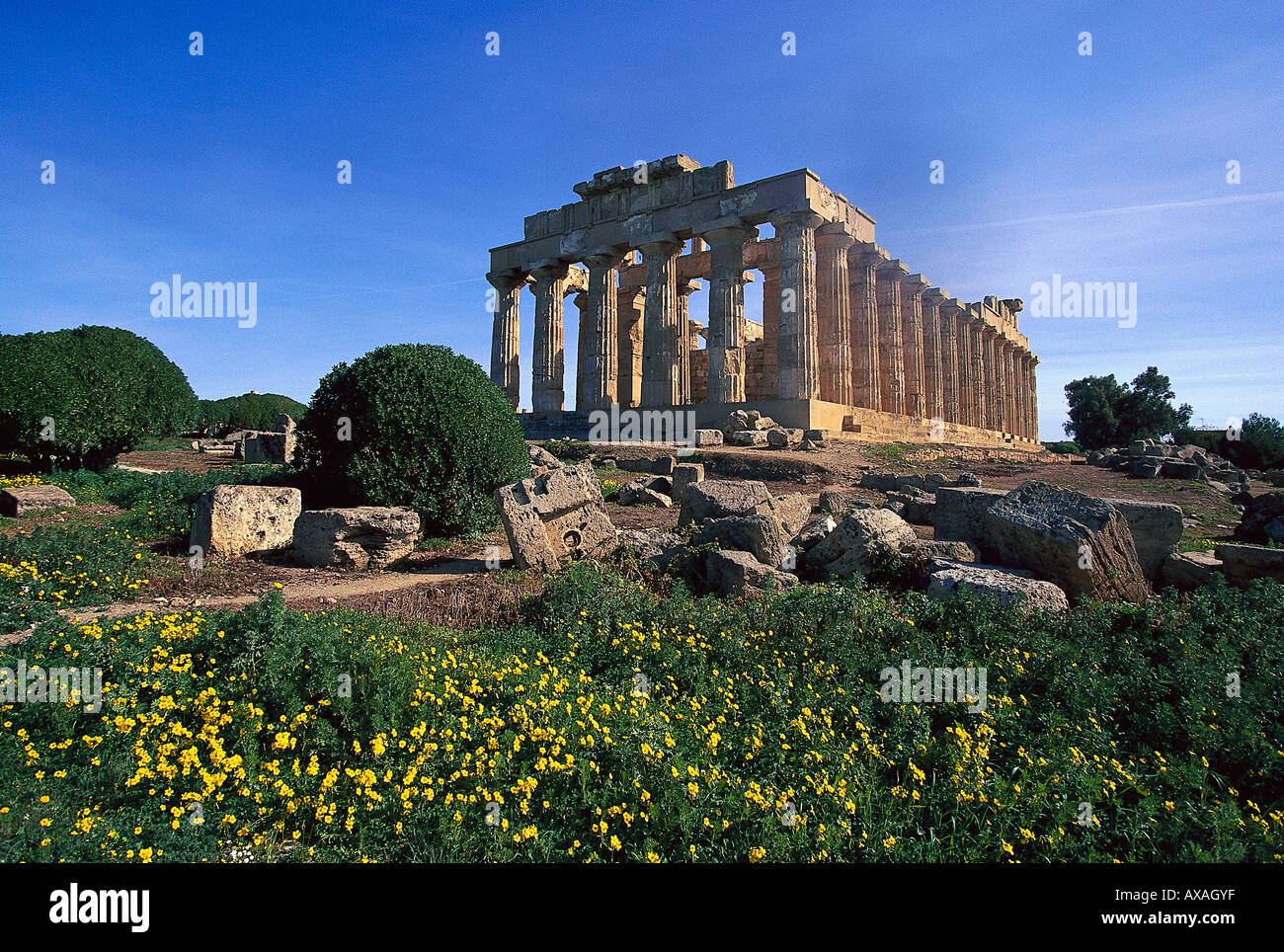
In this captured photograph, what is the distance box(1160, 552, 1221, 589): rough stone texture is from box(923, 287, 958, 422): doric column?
2882 cm

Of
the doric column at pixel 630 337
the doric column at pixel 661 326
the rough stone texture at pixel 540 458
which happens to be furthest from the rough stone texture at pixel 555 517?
the doric column at pixel 630 337

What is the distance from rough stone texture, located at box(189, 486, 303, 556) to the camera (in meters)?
8.06

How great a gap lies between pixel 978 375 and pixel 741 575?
39.3 metres

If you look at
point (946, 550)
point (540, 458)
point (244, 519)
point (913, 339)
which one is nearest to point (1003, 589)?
point (946, 550)

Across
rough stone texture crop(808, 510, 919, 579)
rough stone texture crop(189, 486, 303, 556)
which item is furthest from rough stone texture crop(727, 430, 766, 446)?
rough stone texture crop(189, 486, 303, 556)

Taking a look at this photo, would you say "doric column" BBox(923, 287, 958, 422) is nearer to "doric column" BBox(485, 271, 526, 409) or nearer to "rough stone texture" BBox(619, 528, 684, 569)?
"doric column" BBox(485, 271, 526, 409)

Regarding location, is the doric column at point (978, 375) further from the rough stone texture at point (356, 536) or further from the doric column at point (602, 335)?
the rough stone texture at point (356, 536)

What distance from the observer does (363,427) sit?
9359 millimetres

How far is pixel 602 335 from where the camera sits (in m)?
28.7

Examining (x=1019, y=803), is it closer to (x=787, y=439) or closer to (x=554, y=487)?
(x=554, y=487)

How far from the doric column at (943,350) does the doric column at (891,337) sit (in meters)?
5.69

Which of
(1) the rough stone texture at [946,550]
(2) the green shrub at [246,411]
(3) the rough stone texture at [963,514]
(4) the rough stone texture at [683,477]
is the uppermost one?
(2) the green shrub at [246,411]

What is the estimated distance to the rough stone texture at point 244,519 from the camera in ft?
26.5

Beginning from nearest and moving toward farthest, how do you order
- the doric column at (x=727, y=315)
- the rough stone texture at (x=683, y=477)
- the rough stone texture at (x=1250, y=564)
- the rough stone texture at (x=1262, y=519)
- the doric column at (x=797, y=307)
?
the rough stone texture at (x=1250, y=564) → the rough stone texture at (x=1262, y=519) → the rough stone texture at (x=683, y=477) → the doric column at (x=797, y=307) → the doric column at (x=727, y=315)
